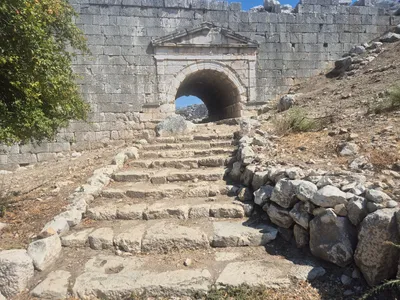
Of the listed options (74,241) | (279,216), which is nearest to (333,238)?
(279,216)

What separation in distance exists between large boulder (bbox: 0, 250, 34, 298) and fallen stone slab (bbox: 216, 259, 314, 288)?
5.92 ft

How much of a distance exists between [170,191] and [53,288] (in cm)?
201

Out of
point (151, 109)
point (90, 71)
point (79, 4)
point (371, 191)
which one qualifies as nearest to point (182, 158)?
point (371, 191)

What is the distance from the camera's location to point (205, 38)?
9664mm

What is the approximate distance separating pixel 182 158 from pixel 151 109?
15.2 feet

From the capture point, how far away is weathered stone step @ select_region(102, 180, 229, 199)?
161 inches

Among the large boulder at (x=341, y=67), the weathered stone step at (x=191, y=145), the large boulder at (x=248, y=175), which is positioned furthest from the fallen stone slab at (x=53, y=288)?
the large boulder at (x=341, y=67)

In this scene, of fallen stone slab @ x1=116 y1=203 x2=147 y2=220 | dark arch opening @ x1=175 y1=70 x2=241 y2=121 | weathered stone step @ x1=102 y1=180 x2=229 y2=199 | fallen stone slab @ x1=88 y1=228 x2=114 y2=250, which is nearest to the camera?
fallen stone slab @ x1=88 y1=228 x2=114 y2=250

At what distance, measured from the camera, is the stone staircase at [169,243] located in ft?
8.16

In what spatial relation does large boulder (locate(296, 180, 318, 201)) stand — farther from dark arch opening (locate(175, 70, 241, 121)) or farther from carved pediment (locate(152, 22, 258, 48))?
carved pediment (locate(152, 22, 258, 48))

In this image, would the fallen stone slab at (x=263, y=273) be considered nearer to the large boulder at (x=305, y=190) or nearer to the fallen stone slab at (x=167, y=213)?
the large boulder at (x=305, y=190)

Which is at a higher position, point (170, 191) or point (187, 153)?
point (187, 153)

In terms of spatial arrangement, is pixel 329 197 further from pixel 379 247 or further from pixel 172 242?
pixel 172 242

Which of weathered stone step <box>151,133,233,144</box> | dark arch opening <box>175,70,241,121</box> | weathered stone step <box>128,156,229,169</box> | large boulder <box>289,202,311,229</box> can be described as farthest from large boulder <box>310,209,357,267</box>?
dark arch opening <box>175,70,241,121</box>
